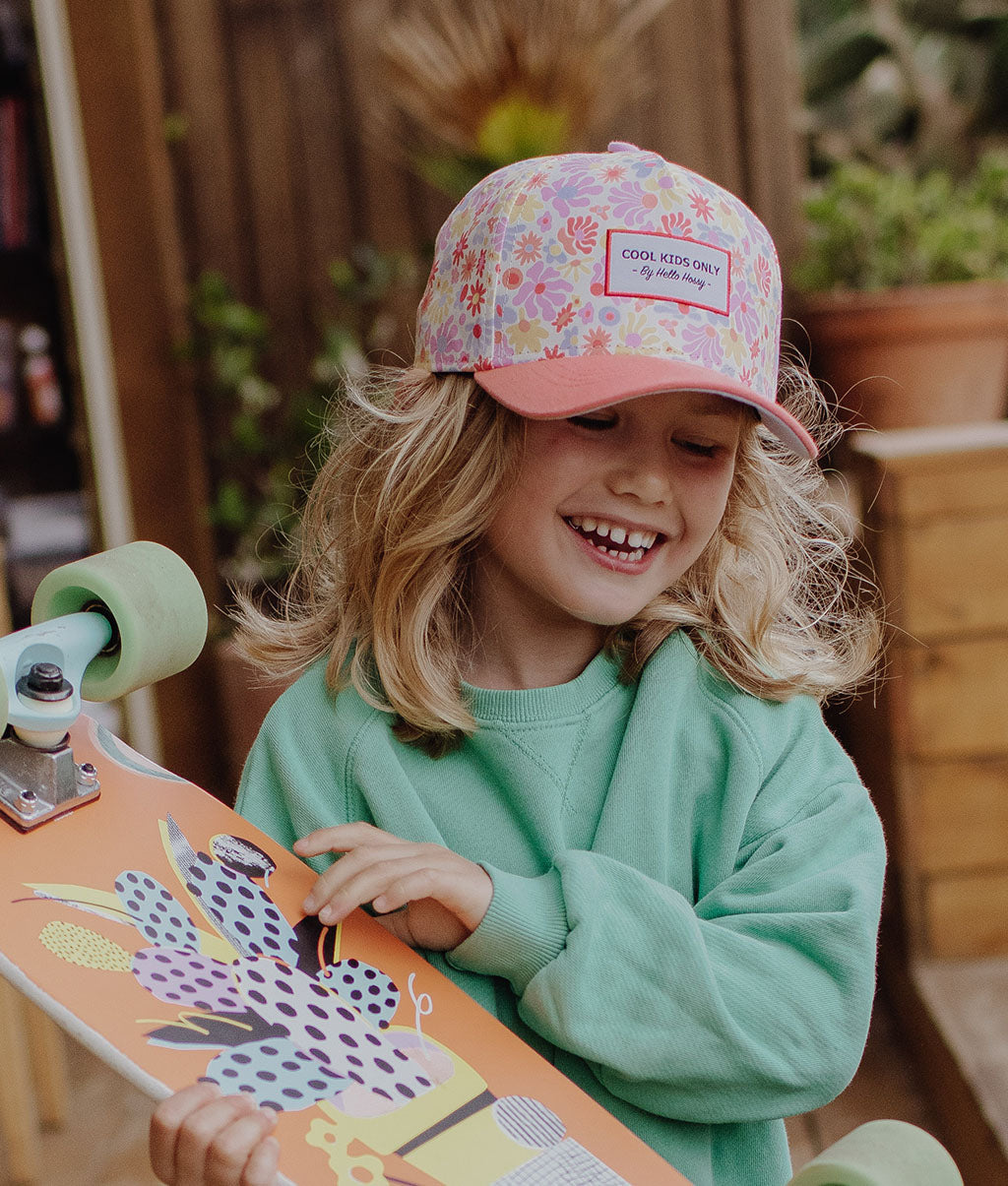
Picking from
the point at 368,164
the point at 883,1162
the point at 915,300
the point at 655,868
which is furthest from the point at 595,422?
the point at 368,164

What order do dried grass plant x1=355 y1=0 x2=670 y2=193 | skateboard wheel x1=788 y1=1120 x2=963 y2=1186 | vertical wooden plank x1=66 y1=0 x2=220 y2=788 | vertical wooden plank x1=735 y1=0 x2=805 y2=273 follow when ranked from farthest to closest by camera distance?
vertical wooden plank x1=735 y1=0 x2=805 y2=273, vertical wooden plank x1=66 y1=0 x2=220 y2=788, dried grass plant x1=355 y1=0 x2=670 y2=193, skateboard wheel x1=788 y1=1120 x2=963 y2=1186

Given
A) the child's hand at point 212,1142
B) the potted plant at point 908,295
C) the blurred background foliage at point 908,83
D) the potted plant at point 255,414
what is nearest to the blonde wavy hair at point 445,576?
the child's hand at point 212,1142

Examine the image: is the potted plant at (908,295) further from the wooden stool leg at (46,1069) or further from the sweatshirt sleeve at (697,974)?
the wooden stool leg at (46,1069)

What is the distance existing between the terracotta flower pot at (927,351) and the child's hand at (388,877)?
1546 millimetres

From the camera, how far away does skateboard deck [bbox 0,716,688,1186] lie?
733mm

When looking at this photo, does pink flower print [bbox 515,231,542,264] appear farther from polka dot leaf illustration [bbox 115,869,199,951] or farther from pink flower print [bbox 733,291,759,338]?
polka dot leaf illustration [bbox 115,869,199,951]

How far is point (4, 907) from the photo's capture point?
75cm

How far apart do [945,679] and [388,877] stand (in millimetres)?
1452

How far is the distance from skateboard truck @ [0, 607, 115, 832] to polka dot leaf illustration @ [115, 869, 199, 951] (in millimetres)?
67

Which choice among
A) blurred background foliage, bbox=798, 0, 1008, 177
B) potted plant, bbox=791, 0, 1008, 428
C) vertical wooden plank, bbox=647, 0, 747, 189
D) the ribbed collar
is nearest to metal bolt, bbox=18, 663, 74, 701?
the ribbed collar

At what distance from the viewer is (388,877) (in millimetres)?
836

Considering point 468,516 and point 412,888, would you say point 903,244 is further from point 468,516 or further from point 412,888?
point 412,888

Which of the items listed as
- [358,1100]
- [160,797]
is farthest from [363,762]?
[358,1100]

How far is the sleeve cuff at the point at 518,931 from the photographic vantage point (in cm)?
86
